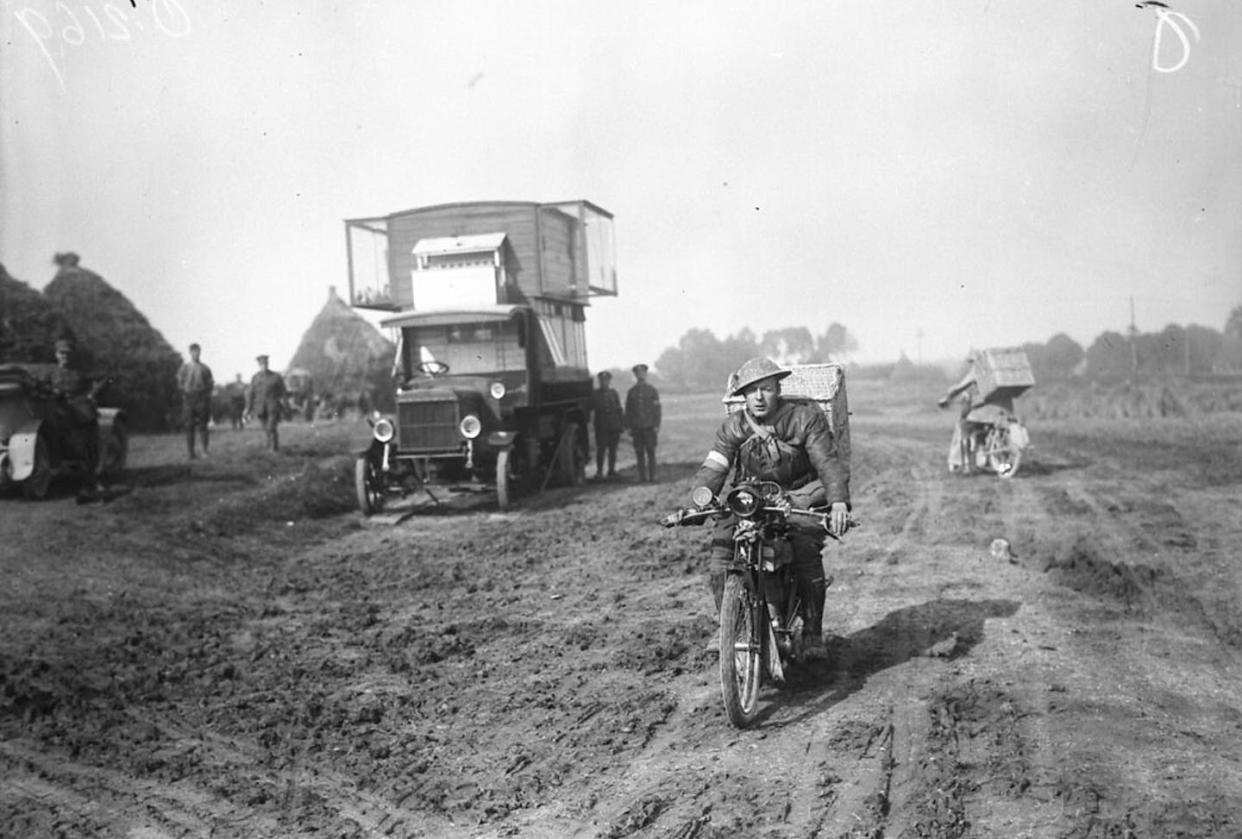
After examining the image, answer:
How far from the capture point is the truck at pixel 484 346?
524 inches

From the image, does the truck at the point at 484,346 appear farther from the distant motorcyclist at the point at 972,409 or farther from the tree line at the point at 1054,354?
the tree line at the point at 1054,354

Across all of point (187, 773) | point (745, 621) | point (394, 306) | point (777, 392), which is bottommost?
point (187, 773)

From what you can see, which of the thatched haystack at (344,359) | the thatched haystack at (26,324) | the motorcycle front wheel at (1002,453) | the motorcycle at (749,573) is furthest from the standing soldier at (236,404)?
the motorcycle at (749,573)

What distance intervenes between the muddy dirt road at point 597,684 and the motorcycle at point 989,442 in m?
2.74

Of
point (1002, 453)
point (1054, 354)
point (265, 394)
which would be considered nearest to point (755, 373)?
point (1002, 453)

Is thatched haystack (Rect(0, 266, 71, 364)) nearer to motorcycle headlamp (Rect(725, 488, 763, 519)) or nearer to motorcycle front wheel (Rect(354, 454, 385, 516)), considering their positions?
motorcycle front wheel (Rect(354, 454, 385, 516))

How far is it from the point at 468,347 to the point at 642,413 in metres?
2.97

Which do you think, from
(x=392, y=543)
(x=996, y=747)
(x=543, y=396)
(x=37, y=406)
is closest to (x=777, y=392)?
(x=996, y=747)

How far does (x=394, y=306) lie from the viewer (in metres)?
17.6

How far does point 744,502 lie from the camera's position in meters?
5.08

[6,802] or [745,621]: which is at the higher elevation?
[745,621]

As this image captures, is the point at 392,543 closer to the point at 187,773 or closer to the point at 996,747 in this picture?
the point at 187,773

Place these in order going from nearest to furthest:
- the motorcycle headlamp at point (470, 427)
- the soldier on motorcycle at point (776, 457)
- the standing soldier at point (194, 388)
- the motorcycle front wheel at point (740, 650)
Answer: the motorcycle front wheel at point (740, 650) → the soldier on motorcycle at point (776, 457) → the motorcycle headlamp at point (470, 427) → the standing soldier at point (194, 388)

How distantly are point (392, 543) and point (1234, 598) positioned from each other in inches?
325
